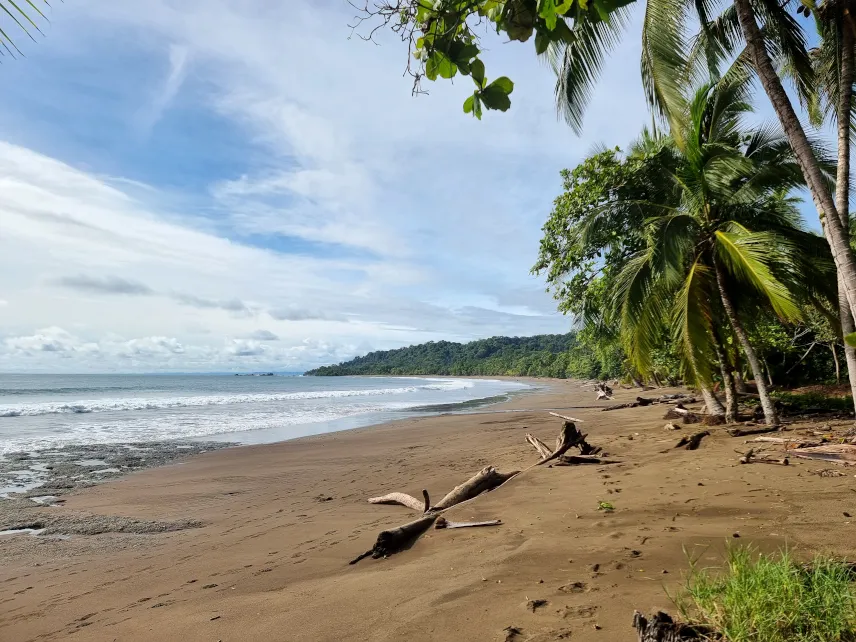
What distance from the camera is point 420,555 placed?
4430mm

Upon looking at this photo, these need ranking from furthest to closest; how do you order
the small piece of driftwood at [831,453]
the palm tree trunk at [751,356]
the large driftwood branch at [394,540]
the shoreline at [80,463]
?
1. the palm tree trunk at [751,356]
2. the shoreline at [80,463]
3. the small piece of driftwood at [831,453]
4. the large driftwood branch at [394,540]

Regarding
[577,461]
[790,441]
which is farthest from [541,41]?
[790,441]

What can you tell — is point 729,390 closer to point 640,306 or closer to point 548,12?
point 640,306

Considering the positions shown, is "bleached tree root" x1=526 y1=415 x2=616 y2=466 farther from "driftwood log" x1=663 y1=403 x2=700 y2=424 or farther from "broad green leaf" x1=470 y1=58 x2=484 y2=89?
"broad green leaf" x1=470 y1=58 x2=484 y2=89

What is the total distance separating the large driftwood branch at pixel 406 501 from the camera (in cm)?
604

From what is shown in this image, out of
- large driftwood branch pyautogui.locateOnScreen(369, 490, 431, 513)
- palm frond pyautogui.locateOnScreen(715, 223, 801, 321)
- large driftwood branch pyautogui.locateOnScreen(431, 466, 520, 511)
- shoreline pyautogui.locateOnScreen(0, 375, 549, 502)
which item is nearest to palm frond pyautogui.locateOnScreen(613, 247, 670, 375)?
palm frond pyautogui.locateOnScreen(715, 223, 801, 321)

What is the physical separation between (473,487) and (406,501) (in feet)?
2.99

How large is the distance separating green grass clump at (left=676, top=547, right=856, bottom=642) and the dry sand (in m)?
0.50

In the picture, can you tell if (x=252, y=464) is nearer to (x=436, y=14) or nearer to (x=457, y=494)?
(x=457, y=494)

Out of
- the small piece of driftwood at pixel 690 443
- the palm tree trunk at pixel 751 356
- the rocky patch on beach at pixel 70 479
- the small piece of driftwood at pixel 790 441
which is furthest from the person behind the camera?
the palm tree trunk at pixel 751 356

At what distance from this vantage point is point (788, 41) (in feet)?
25.3

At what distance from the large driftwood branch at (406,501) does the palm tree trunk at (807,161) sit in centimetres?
500

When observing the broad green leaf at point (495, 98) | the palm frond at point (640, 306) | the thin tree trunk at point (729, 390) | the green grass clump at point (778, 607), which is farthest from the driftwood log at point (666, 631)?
the thin tree trunk at point (729, 390)

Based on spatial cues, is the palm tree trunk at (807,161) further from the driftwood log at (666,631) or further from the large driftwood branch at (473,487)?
the driftwood log at (666,631)
